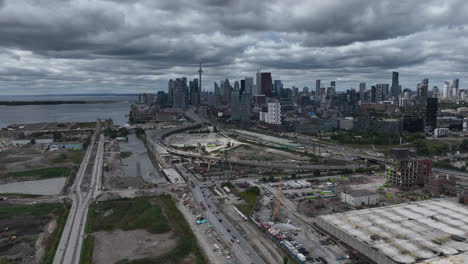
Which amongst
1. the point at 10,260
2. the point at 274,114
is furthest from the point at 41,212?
the point at 274,114

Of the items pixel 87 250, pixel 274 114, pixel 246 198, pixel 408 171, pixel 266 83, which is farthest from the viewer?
pixel 266 83

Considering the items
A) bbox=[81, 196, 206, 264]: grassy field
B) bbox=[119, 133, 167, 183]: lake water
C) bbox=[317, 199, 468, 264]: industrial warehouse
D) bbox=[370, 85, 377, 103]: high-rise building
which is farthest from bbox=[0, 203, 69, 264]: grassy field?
bbox=[370, 85, 377, 103]: high-rise building

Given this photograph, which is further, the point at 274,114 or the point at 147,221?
the point at 274,114

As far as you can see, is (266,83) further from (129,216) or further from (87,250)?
(87,250)

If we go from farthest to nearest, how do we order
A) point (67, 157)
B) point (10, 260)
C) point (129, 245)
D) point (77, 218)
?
1. point (67, 157)
2. point (77, 218)
3. point (129, 245)
4. point (10, 260)

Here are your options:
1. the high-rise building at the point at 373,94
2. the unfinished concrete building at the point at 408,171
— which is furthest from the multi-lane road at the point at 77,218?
the high-rise building at the point at 373,94

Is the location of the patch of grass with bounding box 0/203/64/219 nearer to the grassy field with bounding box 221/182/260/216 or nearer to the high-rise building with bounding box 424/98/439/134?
the grassy field with bounding box 221/182/260/216
